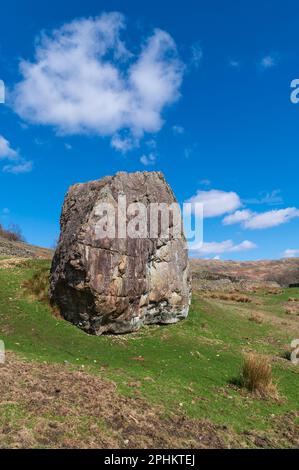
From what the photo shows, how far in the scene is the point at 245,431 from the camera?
344 inches

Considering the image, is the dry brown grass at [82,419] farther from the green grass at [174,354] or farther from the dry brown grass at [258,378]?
the dry brown grass at [258,378]

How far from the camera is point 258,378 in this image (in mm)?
11227

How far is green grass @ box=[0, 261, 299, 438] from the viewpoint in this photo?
9992mm

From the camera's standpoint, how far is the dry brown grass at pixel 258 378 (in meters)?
11.0

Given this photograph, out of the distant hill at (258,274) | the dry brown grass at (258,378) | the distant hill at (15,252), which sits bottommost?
the dry brown grass at (258,378)

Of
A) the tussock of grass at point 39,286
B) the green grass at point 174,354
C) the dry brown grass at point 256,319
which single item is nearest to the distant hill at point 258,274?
the dry brown grass at point 256,319

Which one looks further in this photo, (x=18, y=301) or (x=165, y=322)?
(x=165, y=322)

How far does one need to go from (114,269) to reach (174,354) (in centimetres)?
397

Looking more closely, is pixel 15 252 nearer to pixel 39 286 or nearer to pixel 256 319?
pixel 39 286

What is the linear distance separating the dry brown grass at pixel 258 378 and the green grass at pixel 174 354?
0.31 m
